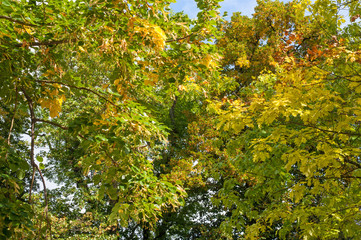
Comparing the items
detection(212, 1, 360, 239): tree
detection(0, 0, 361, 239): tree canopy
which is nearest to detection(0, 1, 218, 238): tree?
detection(0, 0, 361, 239): tree canopy

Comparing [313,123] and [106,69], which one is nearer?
[106,69]

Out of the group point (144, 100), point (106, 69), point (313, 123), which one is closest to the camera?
point (106, 69)

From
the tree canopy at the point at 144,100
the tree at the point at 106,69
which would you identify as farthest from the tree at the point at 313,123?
the tree at the point at 106,69

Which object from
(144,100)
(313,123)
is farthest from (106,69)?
(313,123)

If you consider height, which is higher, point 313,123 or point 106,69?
point 106,69

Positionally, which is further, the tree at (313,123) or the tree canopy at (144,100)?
the tree at (313,123)

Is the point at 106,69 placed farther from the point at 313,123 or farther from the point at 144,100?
the point at 313,123

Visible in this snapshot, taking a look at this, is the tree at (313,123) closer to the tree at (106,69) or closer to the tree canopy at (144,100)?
the tree canopy at (144,100)

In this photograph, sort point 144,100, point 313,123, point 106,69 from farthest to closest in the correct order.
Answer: point 144,100 < point 313,123 < point 106,69

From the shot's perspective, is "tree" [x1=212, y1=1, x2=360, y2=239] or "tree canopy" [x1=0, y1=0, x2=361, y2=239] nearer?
"tree canopy" [x1=0, y1=0, x2=361, y2=239]

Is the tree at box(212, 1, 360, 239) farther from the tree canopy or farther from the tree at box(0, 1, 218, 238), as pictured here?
the tree at box(0, 1, 218, 238)

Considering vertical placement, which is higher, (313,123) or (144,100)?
(144,100)

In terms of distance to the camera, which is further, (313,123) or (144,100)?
(144,100)

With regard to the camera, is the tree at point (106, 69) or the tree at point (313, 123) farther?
the tree at point (313, 123)
